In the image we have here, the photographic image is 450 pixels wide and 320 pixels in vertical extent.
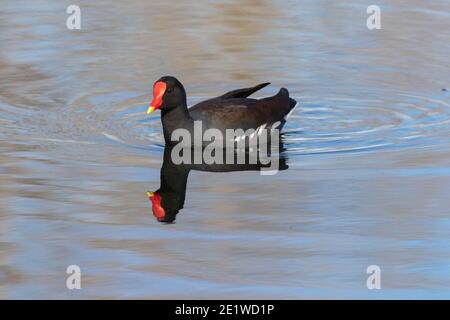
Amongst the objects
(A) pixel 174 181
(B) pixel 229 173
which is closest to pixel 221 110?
(B) pixel 229 173

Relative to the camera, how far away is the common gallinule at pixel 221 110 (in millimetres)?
9008

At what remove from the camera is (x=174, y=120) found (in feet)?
29.7

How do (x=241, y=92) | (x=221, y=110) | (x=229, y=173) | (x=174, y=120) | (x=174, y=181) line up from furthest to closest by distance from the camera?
(x=241, y=92) < (x=221, y=110) < (x=174, y=120) < (x=229, y=173) < (x=174, y=181)

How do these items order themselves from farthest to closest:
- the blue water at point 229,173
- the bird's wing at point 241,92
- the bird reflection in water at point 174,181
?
the bird's wing at point 241,92 < the bird reflection in water at point 174,181 < the blue water at point 229,173

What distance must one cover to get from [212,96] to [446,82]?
215 cm

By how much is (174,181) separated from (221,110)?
4.05ft

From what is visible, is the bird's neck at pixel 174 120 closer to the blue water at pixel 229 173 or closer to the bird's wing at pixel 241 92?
the blue water at pixel 229 173

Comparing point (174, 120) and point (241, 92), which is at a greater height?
point (241, 92)

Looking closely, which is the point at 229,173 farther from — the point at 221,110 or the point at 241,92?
the point at 241,92

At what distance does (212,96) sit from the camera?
1057 centimetres

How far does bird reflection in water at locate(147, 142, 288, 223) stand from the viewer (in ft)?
24.8

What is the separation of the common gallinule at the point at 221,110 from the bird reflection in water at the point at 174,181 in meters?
0.23

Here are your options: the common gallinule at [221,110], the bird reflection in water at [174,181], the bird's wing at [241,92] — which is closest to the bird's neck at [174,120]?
the common gallinule at [221,110]
